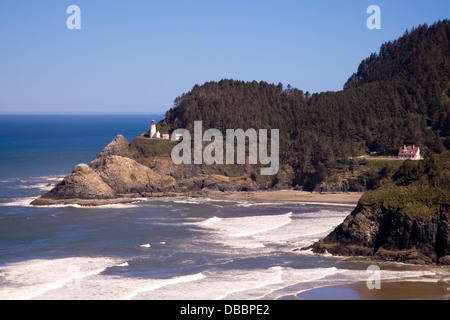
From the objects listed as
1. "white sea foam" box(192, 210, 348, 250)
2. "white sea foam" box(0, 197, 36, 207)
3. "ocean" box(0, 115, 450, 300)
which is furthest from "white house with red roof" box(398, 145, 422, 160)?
"white sea foam" box(0, 197, 36, 207)

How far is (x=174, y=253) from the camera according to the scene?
45.4m

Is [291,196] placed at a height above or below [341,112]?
below

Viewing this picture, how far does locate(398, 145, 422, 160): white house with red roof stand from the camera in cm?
8212

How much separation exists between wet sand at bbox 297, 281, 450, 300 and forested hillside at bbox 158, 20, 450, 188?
43.6 meters

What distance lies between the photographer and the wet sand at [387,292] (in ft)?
110

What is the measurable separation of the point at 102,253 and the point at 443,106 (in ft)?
218

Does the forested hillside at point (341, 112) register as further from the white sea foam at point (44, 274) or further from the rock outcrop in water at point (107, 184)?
the white sea foam at point (44, 274)

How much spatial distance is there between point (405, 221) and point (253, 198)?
3505cm

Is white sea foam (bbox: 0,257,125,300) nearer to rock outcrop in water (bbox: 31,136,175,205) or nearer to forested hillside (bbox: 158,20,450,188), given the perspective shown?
rock outcrop in water (bbox: 31,136,175,205)

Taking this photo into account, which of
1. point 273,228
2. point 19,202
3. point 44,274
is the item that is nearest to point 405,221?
point 273,228

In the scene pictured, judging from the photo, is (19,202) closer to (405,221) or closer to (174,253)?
(174,253)
